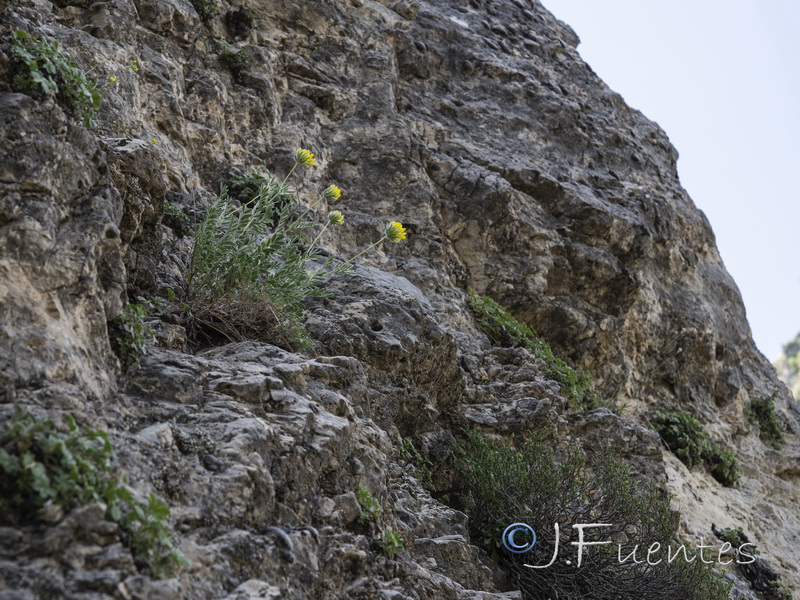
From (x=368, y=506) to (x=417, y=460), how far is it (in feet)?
5.39

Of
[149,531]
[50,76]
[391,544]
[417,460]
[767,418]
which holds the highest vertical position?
[50,76]

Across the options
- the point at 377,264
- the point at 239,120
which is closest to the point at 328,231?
the point at 377,264

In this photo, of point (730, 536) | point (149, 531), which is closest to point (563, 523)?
point (149, 531)

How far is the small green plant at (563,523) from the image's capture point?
4.74m

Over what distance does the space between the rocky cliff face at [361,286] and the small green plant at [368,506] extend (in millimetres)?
94

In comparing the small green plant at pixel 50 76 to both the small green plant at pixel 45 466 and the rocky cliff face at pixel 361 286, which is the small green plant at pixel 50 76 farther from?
the small green plant at pixel 45 466

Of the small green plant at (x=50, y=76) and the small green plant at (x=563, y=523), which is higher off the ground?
the small green plant at (x=50, y=76)

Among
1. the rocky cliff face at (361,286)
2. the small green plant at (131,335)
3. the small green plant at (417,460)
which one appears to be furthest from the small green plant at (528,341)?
the small green plant at (131,335)

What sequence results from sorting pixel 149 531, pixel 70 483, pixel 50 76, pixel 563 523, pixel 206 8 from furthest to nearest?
pixel 206 8 → pixel 563 523 → pixel 50 76 → pixel 149 531 → pixel 70 483

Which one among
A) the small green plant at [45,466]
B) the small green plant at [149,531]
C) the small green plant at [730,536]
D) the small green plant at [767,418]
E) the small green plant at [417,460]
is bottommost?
the small green plant at [417,460]

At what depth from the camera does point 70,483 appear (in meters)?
2.32

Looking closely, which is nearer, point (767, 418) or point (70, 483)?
point (70, 483)

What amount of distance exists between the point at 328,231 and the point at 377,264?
1.95 ft

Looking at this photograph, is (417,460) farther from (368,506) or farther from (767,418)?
(767,418)
